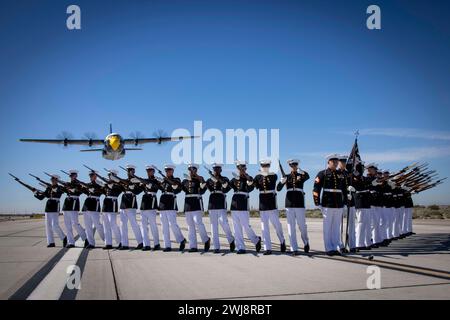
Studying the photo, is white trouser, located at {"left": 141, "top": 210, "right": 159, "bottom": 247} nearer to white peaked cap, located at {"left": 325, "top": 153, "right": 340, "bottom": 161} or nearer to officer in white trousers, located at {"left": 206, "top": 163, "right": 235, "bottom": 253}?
officer in white trousers, located at {"left": 206, "top": 163, "right": 235, "bottom": 253}

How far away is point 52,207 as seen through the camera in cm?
1188

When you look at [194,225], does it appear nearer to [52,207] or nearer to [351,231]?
[351,231]

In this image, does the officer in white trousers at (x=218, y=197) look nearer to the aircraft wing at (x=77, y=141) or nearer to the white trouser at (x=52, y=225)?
the white trouser at (x=52, y=225)

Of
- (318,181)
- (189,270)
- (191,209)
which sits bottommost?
(189,270)

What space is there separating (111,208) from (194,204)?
281 cm

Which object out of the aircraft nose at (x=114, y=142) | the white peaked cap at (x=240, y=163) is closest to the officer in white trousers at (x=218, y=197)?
the white peaked cap at (x=240, y=163)

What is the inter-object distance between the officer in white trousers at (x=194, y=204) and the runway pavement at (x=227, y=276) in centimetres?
99

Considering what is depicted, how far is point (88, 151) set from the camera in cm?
4862

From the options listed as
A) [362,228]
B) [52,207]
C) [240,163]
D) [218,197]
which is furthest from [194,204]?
[52,207]

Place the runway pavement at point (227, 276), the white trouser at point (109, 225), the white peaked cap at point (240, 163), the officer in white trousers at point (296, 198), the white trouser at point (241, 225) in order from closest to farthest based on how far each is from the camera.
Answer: the runway pavement at point (227, 276), the officer in white trousers at point (296, 198), the white trouser at point (241, 225), the white peaked cap at point (240, 163), the white trouser at point (109, 225)

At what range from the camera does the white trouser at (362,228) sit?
9775 millimetres

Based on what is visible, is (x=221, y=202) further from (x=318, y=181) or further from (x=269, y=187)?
A: (x=318, y=181)
